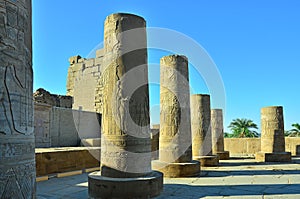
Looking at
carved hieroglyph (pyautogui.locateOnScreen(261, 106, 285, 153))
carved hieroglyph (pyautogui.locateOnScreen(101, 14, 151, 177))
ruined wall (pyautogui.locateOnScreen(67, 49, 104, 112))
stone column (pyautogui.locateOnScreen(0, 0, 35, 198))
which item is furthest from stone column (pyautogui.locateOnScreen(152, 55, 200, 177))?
ruined wall (pyautogui.locateOnScreen(67, 49, 104, 112))

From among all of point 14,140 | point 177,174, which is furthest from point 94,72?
point 14,140

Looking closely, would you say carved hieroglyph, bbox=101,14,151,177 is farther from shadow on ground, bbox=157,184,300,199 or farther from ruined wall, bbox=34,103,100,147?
ruined wall, bbox=34,103,100,147

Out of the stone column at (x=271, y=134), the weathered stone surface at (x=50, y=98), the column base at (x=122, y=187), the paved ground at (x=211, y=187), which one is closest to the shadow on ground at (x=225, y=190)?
the paved ground at (x=211, y=187)

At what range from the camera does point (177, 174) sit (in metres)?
8.51

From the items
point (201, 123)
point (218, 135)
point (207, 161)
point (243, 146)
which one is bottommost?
point (243, 146)

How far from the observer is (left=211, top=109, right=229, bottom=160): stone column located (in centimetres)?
1527

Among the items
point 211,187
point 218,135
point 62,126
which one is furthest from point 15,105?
point 218,135

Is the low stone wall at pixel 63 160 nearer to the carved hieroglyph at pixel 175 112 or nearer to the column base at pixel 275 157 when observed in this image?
the carved hieroglyph at pixel 175 112

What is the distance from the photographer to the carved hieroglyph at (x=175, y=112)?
29.3ft

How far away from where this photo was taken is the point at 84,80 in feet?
55.2

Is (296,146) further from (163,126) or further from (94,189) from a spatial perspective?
(94,189)

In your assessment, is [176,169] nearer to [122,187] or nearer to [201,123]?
[122,187]

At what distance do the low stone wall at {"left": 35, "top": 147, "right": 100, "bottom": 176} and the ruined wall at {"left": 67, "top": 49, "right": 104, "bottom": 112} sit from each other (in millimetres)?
5787

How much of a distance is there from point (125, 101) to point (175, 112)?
3547 millimetres
